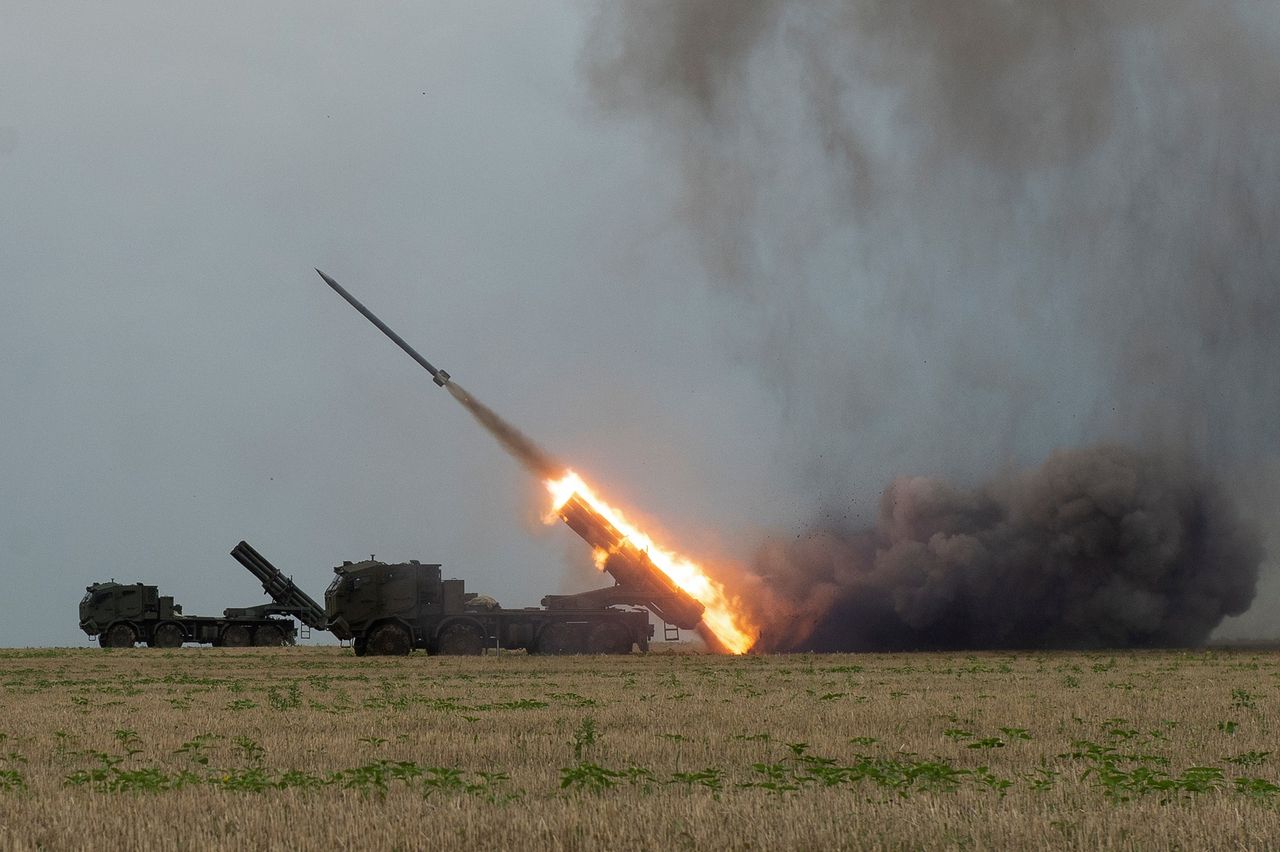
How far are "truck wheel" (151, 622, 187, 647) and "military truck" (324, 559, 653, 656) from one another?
25556 mm

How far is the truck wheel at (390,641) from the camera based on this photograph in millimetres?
51500

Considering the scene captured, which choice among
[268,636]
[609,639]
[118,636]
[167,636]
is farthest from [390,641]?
[118,636]

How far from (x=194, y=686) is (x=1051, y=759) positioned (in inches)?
877

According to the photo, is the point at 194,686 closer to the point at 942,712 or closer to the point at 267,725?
the point at 267,725

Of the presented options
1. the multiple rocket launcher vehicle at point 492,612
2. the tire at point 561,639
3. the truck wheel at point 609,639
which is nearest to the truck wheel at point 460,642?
the multiple rocket launcher vehicle at point 492,612

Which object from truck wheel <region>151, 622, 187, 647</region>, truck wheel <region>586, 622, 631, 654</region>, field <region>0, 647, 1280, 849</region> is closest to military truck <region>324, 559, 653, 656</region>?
truck wheel <region>586, 622, 631, 654</region>

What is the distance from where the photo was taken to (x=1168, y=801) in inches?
524

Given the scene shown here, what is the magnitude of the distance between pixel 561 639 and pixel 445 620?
429cm

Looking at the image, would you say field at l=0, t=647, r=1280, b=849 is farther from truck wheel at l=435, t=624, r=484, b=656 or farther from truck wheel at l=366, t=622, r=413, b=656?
truck wheel at l=366, t=622, r=413, b=656

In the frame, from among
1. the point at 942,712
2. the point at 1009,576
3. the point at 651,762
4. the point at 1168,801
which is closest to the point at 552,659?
the point at 1009,576

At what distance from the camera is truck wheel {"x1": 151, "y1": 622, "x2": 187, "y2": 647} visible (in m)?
74.1

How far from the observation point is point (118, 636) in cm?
7388

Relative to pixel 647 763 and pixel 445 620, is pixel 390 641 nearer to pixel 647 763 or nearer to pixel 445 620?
pixel 445 620

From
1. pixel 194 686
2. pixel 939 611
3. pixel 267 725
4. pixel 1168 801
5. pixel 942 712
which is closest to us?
pixel 1168 801
